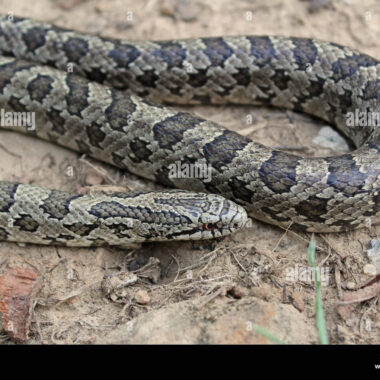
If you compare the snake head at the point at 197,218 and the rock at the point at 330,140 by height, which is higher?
the rock at the point at 330,140

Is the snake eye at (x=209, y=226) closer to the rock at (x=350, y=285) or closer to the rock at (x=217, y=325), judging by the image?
the rock at (x=217, y=325)

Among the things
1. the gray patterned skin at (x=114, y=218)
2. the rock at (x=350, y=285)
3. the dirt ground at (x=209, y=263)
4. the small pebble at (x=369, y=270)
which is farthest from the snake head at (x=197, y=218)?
the small pebble at (x=369, y=270)

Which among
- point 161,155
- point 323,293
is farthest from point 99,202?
point 323,293

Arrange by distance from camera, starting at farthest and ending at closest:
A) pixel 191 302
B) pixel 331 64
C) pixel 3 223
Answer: pixel 331 64 → pixel 3 223 → pixel 191 302

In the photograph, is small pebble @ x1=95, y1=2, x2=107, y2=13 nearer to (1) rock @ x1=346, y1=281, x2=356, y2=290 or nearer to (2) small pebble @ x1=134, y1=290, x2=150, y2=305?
(2) small pebble @ x1=134, y1=290, x2=150, y2=305

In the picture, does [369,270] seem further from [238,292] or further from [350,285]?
[238,292]

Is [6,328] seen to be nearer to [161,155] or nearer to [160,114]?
[161,155]

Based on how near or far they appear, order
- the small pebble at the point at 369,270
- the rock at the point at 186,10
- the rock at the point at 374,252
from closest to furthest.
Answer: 1. the small pebble at the point at 369,270
2. the rock at the point at 374,252
3. the rock at the point at 186,10
